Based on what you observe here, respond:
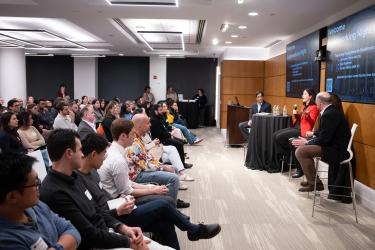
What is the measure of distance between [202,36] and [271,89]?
2.60m

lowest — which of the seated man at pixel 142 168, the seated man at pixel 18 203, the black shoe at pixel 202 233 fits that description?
the black shoe at pixel 202 233

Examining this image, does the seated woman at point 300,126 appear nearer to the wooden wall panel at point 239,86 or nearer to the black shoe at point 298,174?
the black shoe at point 298,174

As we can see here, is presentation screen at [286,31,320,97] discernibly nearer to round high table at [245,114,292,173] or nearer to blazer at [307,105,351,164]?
round high table at [245,114,292,173]

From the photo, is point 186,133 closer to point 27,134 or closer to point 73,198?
point 27,134

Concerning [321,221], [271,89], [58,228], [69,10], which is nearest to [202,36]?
[271,89]

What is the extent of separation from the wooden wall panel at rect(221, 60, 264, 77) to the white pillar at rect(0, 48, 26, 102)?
7.34 m

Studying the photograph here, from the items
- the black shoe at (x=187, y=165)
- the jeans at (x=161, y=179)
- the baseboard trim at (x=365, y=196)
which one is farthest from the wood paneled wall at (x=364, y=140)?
the black shoe at (x=187, y=165)

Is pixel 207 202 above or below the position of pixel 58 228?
below

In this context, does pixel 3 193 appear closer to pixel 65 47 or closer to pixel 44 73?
pixel 65 47

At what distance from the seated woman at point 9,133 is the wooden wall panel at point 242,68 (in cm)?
843

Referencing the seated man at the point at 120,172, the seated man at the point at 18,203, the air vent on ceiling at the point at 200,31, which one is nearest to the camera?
the seated man at the point at 18,203

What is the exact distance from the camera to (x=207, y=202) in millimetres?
4891

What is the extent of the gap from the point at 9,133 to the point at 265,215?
3.22 m

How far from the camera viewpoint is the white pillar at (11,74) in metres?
13.2
